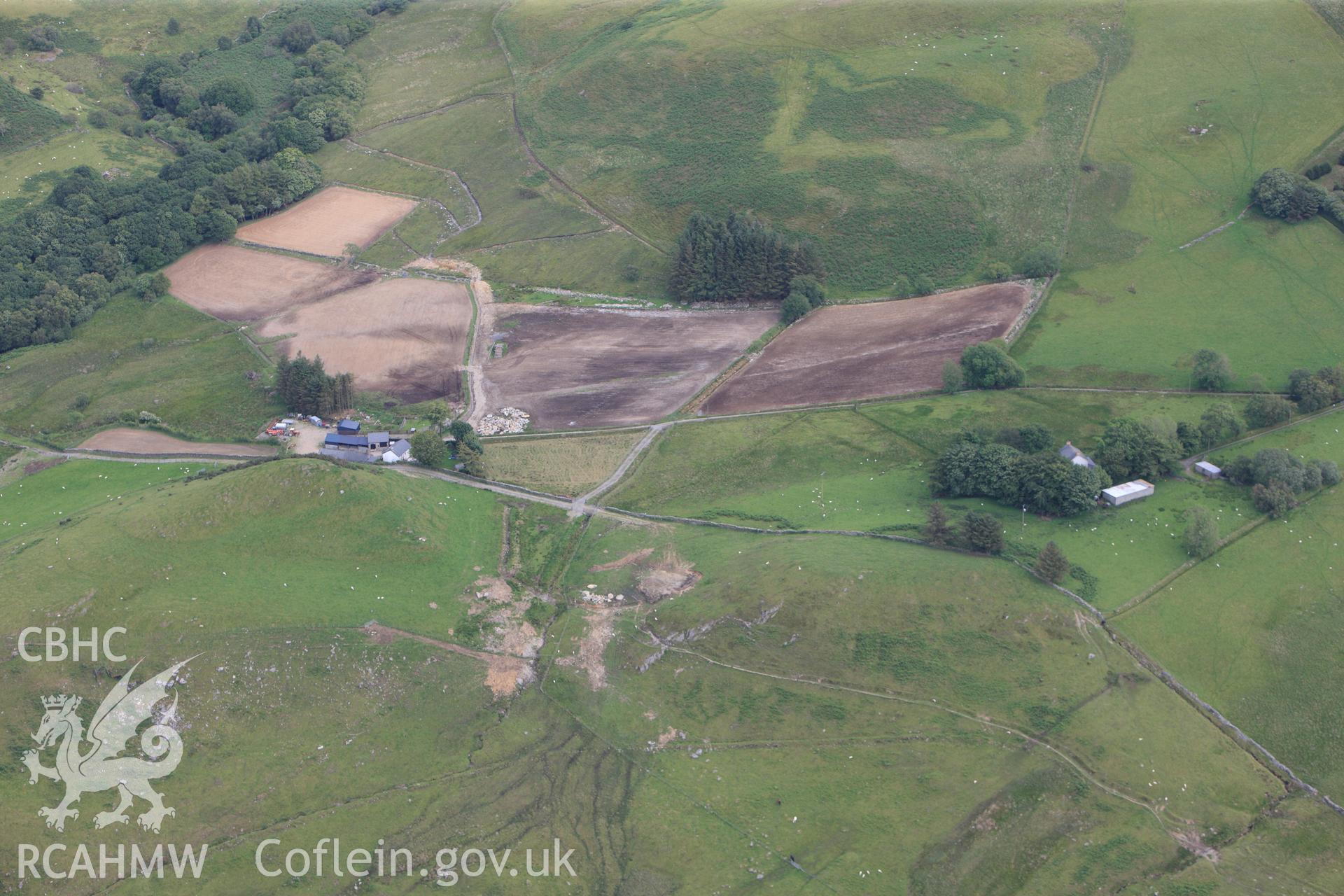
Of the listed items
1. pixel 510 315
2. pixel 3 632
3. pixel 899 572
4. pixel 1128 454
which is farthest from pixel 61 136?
pixel 1128 454

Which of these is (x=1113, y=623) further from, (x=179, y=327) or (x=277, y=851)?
(x=179, y=327)

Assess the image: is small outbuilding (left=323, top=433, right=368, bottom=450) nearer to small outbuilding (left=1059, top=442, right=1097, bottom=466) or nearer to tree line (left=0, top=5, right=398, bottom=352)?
tree line (left=0, top=5, right=398, bottom=352)

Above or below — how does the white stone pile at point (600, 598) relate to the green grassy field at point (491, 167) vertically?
below

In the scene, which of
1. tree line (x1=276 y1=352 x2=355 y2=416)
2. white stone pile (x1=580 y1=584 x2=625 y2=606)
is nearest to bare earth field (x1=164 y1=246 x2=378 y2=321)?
tree line (x1=276 y1=352 x2=355 y2=416)

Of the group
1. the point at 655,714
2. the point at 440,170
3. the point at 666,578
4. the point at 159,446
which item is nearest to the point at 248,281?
the point at 440,170

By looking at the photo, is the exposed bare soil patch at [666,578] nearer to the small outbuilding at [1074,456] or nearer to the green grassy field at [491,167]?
the small outbuilding at [1074,456]

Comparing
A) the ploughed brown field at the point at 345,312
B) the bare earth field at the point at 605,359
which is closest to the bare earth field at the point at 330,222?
the ploughed brown field at the point at 345,312

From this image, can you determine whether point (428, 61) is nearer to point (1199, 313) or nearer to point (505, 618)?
point (505, 618)
